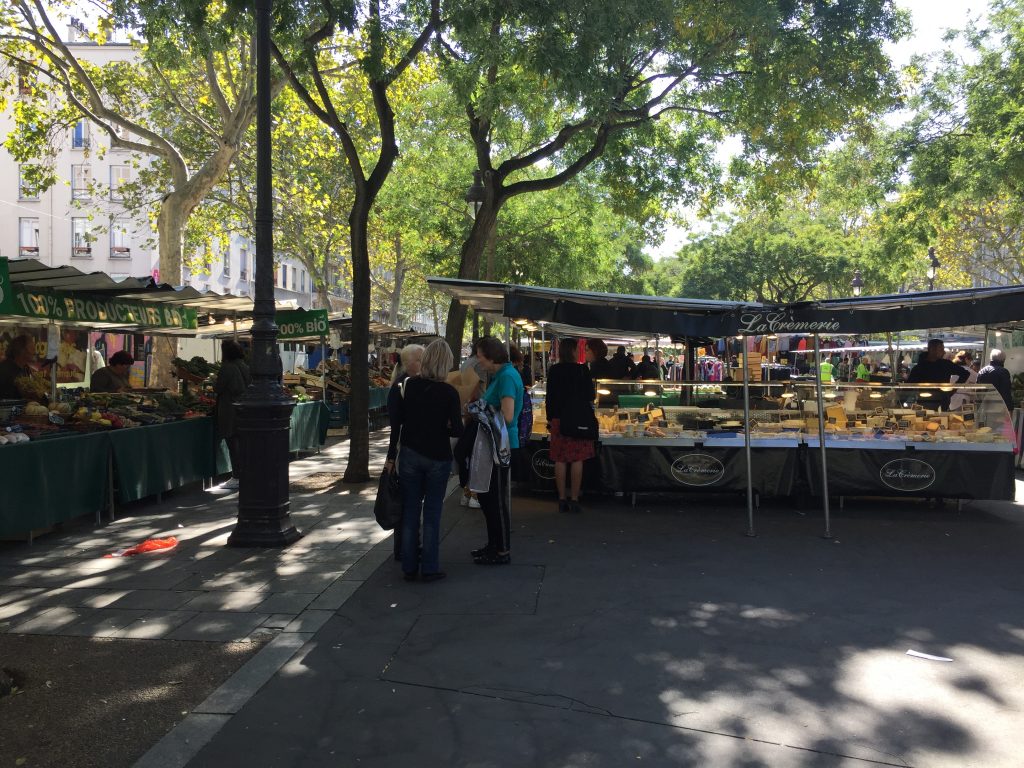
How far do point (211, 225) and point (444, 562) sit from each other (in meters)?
22.7

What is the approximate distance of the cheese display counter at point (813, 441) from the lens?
9.07m

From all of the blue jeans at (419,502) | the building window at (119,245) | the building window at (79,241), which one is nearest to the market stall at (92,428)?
the blue jeans at (419,502)

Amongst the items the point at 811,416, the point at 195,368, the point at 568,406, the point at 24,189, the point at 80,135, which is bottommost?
the point at 811,416

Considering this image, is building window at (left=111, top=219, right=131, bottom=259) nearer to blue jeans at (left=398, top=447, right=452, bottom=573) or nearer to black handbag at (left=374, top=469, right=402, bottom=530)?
black handbag at (left=374, top=469, right=402, bottom=530)

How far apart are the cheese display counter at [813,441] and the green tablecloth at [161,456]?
14.1 feet

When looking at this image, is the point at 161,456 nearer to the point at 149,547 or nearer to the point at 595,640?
the point at 149,547

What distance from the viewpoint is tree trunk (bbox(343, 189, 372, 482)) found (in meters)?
11.0

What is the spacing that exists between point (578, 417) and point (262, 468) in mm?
3359

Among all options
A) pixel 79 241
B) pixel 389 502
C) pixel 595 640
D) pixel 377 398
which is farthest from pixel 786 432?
pixel 79 241

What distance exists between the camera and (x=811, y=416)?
9531mm

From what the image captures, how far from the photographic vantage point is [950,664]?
4.60 m

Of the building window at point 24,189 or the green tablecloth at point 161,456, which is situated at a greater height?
the building window at point 24,189

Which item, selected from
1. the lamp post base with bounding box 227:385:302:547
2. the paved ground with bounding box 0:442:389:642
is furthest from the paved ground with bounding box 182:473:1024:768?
the lamp post base with bounding box 227:385:302:547

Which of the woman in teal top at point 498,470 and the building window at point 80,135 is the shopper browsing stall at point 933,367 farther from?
the building window at point 80,135
